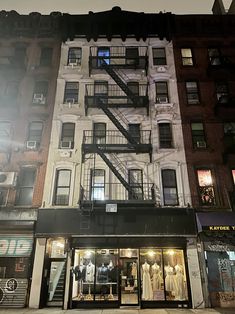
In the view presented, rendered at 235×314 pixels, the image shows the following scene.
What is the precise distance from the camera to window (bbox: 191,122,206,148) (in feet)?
48.2

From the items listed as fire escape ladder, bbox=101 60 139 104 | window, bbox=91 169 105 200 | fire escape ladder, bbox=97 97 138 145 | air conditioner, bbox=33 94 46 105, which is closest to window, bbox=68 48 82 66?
fire escape ladder, bbox=101 60 139 104

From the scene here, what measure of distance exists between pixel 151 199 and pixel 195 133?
5.42 meters

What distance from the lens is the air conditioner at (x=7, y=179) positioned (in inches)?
529

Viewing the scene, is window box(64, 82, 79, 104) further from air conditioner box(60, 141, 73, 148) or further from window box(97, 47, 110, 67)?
air conditioner box(60, 141, 73, 148)

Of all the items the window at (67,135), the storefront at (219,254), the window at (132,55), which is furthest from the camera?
the window at (132,55)

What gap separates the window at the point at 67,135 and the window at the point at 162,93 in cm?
604

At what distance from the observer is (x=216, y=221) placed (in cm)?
1194

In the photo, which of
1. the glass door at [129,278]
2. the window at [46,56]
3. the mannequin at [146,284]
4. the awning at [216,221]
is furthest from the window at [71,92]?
the mannequin at [146,284]

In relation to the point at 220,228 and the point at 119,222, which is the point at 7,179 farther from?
the point at 220,228

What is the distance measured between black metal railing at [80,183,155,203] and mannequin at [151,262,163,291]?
346 centimetres

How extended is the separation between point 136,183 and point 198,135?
205 inches

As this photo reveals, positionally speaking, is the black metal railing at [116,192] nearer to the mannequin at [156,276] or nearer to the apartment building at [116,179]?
the apartment building at [116,179]

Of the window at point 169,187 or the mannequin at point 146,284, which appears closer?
the mannequin at point 146,284

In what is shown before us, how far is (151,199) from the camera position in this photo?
12883mm
